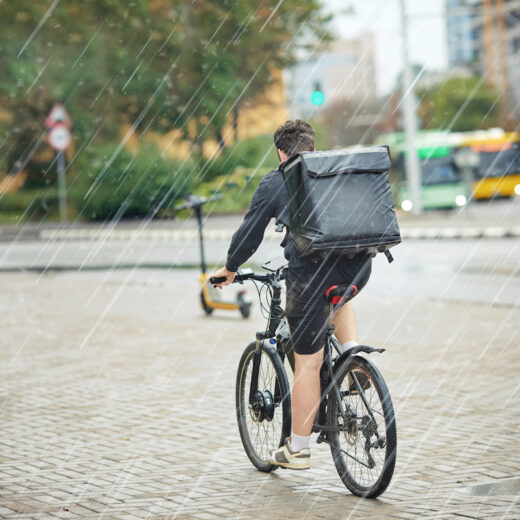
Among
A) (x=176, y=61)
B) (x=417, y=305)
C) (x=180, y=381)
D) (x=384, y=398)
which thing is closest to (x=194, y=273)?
(x=417, y=305)

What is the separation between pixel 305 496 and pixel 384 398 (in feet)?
2.44

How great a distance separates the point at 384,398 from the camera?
477cm

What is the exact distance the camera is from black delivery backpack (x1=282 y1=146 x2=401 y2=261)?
482 centimetres

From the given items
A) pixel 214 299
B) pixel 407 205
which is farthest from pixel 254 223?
pixel 407 205

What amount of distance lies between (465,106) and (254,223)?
92.7m

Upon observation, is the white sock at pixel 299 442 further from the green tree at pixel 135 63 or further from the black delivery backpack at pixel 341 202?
the green tree at pixel 135 63

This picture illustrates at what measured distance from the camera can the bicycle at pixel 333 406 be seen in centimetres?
490

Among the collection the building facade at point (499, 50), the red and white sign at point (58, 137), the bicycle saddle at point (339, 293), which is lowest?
the bicycle saddle at point (339, 293)

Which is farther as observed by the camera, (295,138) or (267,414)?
(267,414)

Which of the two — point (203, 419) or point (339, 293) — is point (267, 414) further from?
point (203, 419)

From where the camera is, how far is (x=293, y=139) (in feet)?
17.1

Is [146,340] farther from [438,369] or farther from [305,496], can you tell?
[305,496]

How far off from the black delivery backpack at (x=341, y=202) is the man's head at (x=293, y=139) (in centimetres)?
26

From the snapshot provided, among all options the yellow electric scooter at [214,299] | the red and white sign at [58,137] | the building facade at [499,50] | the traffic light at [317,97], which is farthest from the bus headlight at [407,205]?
the building facade at [499,50]
